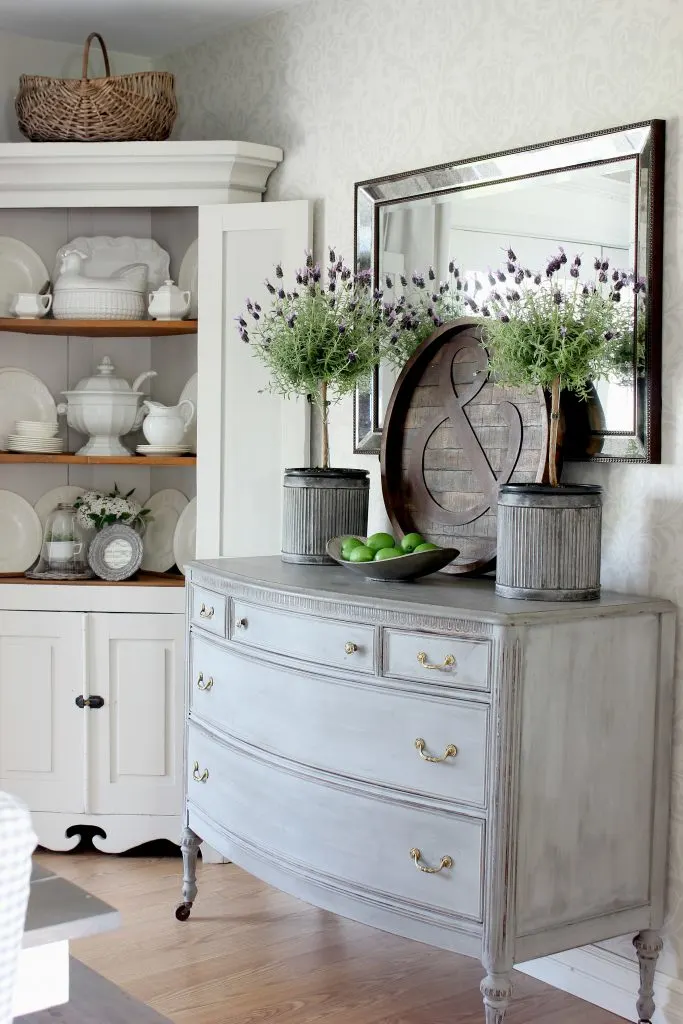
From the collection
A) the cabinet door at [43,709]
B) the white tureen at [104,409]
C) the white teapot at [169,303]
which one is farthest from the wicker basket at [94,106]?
the cabinet door at [43,709]

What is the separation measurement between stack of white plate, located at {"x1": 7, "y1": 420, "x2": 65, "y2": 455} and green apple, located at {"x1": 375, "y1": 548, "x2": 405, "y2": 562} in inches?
62.4

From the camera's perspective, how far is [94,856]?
373cm

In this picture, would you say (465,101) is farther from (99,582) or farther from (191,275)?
(99,582)

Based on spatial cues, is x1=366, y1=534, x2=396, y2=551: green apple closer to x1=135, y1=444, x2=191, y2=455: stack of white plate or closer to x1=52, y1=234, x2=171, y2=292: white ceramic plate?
x1=135, y1=444, x2=191, y2=455: stack of white plate

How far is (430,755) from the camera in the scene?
2400mm

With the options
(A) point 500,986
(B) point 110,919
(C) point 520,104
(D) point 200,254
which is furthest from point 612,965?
(D) point 200,254

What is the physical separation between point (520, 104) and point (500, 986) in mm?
2050

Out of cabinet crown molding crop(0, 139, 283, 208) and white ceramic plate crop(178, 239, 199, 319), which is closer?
cabinet crown molding crop(0, 139, 283, 208)

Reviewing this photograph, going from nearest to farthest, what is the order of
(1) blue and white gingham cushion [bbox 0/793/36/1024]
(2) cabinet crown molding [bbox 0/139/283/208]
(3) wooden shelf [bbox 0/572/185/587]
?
(1) blue and white gingham cushion [bbox 0/793/36/1024]
(2) cabinet crown molding [bbox 0/139/283/208]
(3) wooden shelf [bbox 0/572/185/587]

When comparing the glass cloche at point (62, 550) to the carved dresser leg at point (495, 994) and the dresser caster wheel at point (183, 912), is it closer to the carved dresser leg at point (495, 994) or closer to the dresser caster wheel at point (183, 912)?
the dresser caster wheel at point (183, 912)

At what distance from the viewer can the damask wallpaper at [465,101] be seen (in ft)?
8.44

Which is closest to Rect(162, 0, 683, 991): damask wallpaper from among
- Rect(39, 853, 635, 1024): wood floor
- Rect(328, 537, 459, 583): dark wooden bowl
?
Rect(328, 537, 459, 583): dark wooden bowl

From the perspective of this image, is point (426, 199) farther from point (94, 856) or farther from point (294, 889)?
point (94, 856)

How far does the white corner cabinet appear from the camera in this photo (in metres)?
3.62
